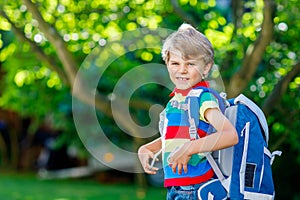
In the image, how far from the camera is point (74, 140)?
13.4 meters

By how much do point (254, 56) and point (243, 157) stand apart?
10.4 feet

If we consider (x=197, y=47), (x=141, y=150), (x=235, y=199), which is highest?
(x=197, y=47)

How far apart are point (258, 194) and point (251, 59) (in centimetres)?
321

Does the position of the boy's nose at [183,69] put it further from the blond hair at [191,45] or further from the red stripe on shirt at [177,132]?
the red stripe on shirt at [177,132]

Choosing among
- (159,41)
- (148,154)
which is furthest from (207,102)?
(159,41)

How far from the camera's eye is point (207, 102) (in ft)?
10.2

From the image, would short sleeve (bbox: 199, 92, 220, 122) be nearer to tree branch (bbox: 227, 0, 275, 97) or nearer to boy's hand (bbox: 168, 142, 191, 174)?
boy's hand (bbox: 168, 142, 191, 174)

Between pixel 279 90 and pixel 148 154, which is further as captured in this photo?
pixel 279 90

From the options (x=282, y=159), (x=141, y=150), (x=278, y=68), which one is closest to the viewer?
(x=141, y=150)

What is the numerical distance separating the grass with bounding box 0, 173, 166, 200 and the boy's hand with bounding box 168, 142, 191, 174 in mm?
7744

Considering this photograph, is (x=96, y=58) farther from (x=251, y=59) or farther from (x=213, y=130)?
(x=213, y=130)

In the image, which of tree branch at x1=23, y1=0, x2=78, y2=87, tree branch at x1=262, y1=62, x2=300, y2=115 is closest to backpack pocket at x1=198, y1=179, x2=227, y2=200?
tree branch at x1=262, y1=62, x2=300, y2=115

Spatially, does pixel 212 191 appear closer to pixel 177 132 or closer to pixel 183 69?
pixel 177 132

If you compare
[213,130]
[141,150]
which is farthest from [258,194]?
[141,150]
